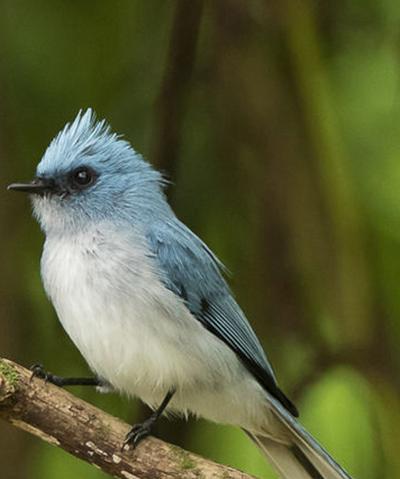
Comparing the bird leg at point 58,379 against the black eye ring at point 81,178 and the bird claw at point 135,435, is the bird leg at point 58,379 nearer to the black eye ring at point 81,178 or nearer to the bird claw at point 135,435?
the bird claw at point 135,435

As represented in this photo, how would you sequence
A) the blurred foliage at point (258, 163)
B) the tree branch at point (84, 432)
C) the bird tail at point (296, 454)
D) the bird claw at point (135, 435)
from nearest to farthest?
1. the tree branch at point (84, 432)
2. the bird claw at point (135, 435)
3. the bird tail at point (296, 454)
4. the blurred foliage at point (258, 163)

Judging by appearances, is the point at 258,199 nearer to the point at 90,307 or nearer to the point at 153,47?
the point at 153,47

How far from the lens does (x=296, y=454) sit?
14.7 ft

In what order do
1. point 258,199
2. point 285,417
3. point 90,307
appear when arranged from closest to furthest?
point 90,307 < point 285,417 < point 258,199

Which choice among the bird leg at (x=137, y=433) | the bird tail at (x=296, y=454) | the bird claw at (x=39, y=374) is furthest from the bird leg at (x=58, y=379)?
the bird tail at (x=296, y=454)

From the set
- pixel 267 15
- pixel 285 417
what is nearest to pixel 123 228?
pixel 285 417

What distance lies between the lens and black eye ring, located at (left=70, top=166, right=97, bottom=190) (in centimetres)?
446

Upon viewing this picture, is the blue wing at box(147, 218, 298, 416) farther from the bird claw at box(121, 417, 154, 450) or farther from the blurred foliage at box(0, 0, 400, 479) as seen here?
the bird claw at box(121, 417, 154, 450)

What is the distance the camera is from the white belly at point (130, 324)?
4.10 meters

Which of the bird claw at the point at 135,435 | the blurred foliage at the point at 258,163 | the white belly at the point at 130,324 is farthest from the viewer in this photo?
the blurred foliage at the point at 258,163

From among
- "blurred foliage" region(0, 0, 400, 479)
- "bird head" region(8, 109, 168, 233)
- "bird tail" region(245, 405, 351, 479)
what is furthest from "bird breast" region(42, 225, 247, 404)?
"blurred foliage" region(0, 0, 400, 479)

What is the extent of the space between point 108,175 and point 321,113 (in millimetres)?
943

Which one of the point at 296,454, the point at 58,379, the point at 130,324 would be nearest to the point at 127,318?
the point at 130,324

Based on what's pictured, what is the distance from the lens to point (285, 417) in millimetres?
4402
